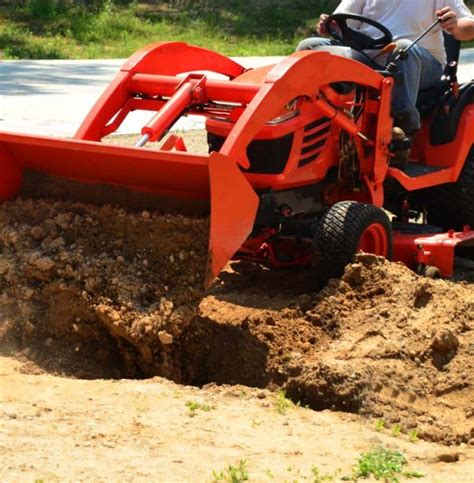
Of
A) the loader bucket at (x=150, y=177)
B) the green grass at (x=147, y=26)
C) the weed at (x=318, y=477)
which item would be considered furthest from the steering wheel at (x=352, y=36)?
the green grass at (x=147, y=26)

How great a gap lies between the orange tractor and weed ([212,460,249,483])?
1486mm

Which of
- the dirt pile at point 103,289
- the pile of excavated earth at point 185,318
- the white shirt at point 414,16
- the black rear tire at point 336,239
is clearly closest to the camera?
the pile of excavated earth at point 185,318

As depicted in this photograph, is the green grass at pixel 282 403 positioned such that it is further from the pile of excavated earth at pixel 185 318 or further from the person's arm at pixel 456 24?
the person's arm at pixel 456 24

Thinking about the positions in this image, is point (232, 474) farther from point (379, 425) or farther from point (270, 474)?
point (379, 425)

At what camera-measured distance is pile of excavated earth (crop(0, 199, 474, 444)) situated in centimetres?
505

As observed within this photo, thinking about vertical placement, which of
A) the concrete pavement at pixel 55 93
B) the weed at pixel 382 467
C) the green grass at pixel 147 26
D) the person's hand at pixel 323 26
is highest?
the person's hand at pixel 323 26

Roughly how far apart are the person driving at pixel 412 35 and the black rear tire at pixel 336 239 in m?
1.02

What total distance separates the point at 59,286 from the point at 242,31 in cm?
1937

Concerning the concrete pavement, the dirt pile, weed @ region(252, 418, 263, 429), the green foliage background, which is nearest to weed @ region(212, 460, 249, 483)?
weed @ region(252, 418, 263, 429)

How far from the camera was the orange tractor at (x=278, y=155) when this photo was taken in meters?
5.35

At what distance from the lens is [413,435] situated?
14.8ft

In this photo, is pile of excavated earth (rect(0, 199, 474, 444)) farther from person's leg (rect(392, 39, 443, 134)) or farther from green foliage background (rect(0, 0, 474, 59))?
green foliage background (rect(0, 0, 474, 59))

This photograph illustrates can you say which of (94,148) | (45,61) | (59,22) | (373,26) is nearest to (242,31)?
(59,22)

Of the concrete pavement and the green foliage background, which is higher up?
the concrete pavement
